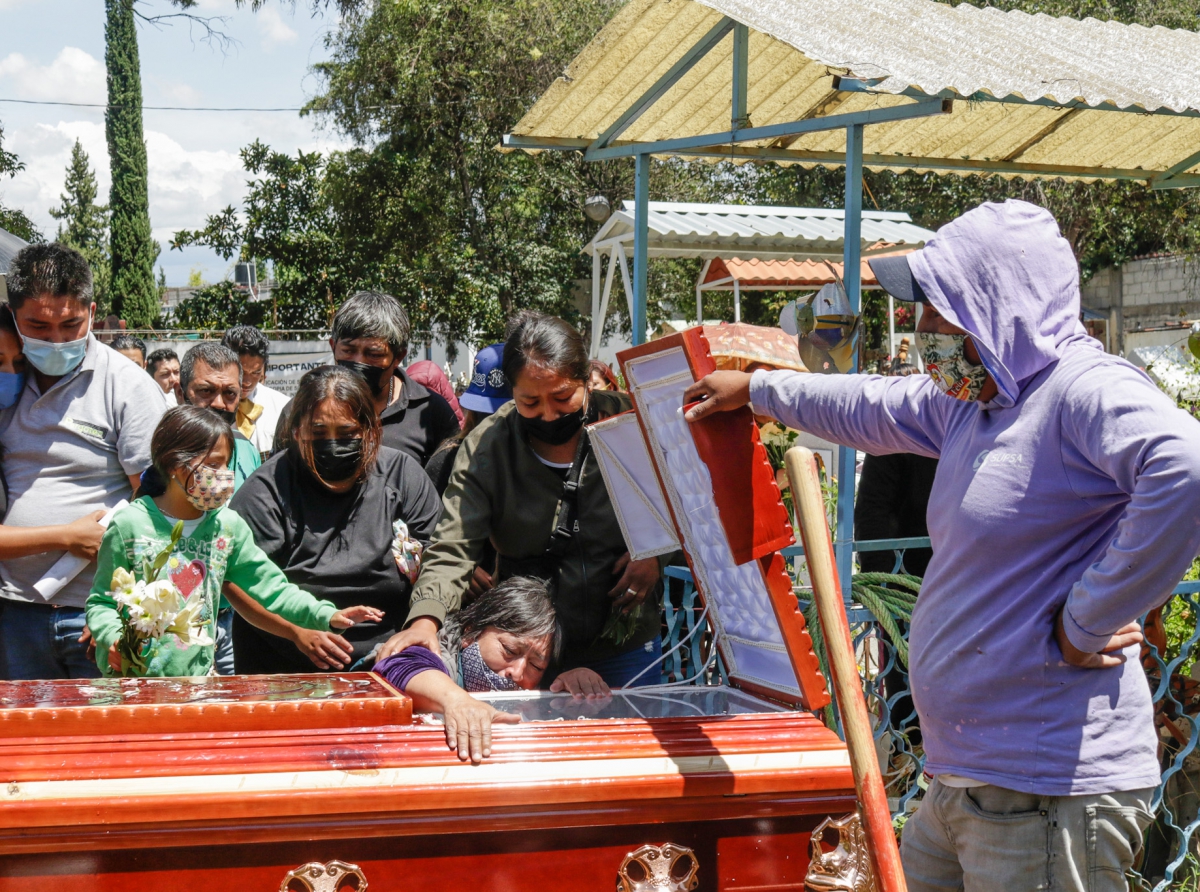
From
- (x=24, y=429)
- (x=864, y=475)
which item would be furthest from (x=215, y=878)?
(x=864, y=475)

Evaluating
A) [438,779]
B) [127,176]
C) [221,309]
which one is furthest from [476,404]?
[127,176]

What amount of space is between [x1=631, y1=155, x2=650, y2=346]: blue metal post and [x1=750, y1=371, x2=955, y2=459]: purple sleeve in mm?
2535

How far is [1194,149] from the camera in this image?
17.4 feet

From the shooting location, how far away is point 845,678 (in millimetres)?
1763

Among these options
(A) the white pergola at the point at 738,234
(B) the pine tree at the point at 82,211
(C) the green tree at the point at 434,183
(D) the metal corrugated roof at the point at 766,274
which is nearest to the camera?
(A) the white pergola at the point at 738,234

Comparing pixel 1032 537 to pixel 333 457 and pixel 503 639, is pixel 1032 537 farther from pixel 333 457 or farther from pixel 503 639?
pixel 333 457

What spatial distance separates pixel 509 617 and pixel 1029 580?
1.28 metres

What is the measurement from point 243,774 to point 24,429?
189cm

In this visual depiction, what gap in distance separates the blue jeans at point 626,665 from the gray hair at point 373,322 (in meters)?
1.55

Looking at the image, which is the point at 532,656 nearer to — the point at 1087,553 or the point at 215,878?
the point at 215,878

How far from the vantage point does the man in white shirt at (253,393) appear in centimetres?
534

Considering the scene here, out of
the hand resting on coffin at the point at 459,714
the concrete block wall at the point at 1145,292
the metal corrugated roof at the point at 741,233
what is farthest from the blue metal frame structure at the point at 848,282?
the concrete block wall at the point at 1145,292

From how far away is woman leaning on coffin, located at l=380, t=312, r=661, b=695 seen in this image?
2.77 metres

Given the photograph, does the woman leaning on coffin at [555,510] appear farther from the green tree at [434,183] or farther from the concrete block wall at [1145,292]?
the concrete block wall at [1145,292]
